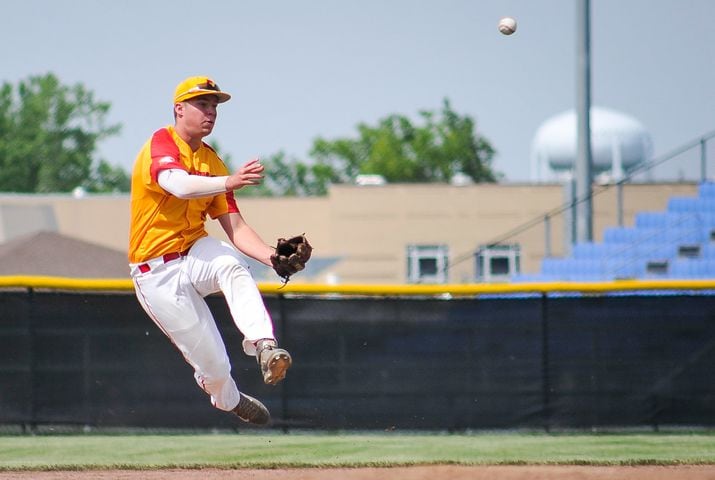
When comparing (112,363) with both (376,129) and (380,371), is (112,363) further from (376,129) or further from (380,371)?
(376,129)

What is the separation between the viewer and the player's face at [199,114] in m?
7.48

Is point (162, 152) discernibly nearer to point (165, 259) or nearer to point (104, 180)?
point (165, 259)

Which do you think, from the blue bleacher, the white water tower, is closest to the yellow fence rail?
the blue bleacher

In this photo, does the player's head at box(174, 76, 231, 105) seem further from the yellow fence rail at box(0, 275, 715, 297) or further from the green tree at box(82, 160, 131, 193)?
the green tree at box(82, 160, 131, 193)

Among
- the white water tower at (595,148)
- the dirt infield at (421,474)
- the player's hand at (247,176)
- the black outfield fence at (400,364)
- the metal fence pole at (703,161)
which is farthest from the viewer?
the white water tower at (595,148)

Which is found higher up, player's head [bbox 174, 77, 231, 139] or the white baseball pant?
player's head [bbox 174, 77, 231, 139]

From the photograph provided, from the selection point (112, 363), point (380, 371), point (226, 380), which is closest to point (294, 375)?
point (380, 371)

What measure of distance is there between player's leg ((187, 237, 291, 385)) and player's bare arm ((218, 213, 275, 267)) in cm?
11

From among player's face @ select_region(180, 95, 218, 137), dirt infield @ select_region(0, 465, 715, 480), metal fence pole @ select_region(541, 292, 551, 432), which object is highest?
player's face @ select_region(180, 95, 218, 137)

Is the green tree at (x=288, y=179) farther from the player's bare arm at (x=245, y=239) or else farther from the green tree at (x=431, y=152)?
the player's bare arm at (x=245, y=239)

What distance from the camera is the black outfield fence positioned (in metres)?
11.9

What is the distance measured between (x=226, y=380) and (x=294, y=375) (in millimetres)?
4286

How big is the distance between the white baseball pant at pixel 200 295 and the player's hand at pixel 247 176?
0.73 meters

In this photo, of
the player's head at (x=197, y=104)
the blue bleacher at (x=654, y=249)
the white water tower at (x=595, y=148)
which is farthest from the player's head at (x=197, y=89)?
the white water tower at (x=595, y=148)
